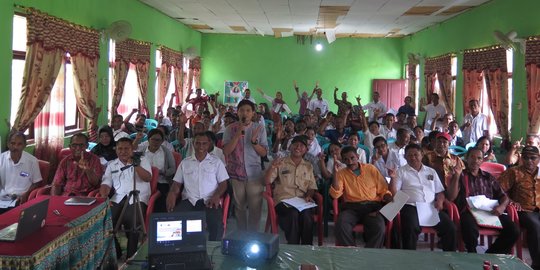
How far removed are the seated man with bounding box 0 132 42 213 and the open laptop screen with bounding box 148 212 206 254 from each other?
250 centimetres

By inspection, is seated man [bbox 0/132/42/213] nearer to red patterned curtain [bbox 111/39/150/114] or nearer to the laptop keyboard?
the laptop keyboard

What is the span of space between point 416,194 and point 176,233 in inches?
97.0

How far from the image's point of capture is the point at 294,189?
4414 millimetres

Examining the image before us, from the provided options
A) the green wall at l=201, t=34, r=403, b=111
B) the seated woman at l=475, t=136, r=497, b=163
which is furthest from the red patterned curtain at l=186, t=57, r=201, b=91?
the seated woman at l=475, t=136, r=497, b=163

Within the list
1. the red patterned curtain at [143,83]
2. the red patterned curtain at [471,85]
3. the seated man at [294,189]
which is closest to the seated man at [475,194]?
the seated man at [294,189]

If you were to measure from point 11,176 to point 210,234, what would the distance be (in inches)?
78.1

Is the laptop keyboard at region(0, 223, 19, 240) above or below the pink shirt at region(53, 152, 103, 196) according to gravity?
below

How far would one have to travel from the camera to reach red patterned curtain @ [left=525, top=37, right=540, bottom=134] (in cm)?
625

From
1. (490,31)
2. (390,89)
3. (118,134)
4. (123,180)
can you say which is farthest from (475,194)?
(390,89)

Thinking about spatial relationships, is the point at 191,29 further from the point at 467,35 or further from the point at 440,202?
the point at 440,202

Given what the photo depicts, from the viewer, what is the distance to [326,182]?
488cm

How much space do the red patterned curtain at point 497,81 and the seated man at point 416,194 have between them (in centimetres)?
365

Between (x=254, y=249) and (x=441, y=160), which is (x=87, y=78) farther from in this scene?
(x=254, y=249)

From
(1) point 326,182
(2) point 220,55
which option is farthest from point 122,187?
(2) point 220,55
